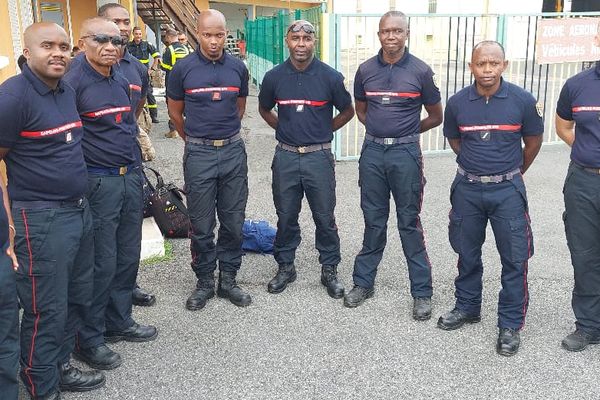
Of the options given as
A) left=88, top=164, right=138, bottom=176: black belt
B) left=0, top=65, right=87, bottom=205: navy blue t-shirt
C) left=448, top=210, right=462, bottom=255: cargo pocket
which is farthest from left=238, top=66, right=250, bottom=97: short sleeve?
left=448, top=210, right=462, bottom=255: cargo pocket

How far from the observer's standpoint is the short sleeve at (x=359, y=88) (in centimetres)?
460

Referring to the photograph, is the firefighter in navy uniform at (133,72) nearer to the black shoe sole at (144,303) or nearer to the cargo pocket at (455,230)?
the black shoe sole at (144,303)

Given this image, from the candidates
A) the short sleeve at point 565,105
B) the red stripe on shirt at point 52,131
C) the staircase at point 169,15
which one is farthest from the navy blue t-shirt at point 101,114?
the staircase at point 169,15

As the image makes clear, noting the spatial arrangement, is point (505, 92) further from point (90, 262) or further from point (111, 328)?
point (111, 328)

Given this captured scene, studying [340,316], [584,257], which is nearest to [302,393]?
[340,316]

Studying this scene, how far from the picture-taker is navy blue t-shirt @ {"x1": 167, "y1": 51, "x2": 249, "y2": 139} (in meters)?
4.43

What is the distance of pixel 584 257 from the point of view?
393 centimetres

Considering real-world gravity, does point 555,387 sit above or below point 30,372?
below

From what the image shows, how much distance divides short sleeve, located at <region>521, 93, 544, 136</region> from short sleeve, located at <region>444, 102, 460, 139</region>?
0.45 m

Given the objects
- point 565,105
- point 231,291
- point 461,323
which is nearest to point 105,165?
point 231,291

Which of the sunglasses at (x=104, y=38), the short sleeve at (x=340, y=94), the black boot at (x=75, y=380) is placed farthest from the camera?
the short sleeve at (x=340, y=94)

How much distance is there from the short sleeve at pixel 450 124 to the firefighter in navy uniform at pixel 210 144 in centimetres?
152

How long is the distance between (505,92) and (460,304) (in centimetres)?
149

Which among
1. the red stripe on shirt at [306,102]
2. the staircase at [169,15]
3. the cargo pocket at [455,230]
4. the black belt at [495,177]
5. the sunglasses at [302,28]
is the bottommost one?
the cargo pocket at [455,230]
